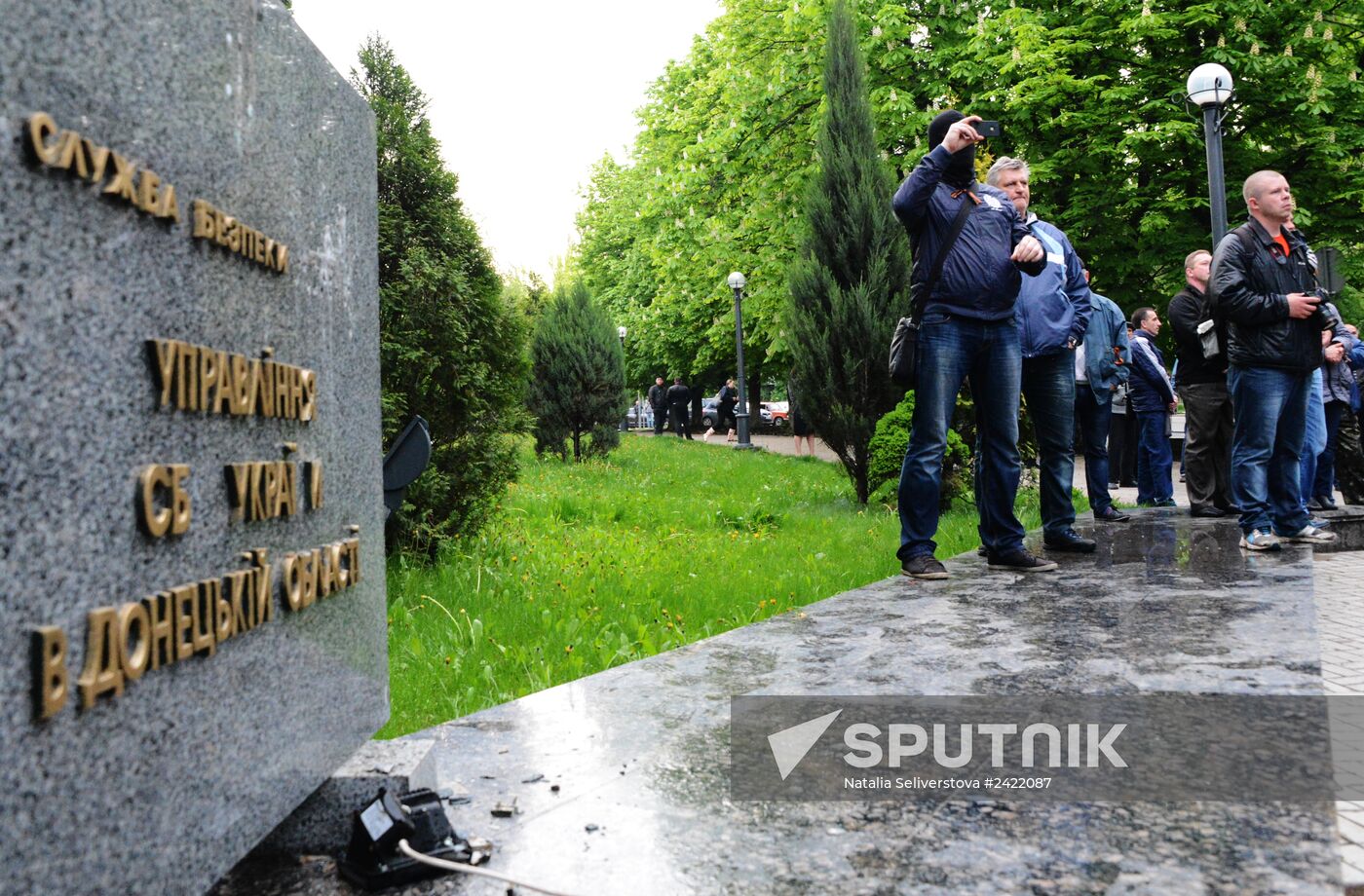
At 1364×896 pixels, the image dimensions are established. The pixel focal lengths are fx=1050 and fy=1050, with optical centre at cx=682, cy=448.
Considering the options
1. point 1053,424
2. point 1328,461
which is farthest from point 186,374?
point 1328,461

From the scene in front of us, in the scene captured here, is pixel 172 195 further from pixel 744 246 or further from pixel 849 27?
pixel 744 246

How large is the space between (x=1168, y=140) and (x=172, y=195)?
18080 millimetres

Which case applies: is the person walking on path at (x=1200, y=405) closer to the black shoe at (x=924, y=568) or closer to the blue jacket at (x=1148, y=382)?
the blue jacket at (x=1148, y=382)

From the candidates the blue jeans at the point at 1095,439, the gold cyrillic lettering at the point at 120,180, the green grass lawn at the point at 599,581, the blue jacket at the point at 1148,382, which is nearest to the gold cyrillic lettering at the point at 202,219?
the gold cyrillic lettering at the point at 120,180

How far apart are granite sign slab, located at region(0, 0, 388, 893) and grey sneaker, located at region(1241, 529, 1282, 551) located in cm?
538

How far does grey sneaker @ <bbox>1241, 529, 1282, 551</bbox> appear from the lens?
5.89 meters

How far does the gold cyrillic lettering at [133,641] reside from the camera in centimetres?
138

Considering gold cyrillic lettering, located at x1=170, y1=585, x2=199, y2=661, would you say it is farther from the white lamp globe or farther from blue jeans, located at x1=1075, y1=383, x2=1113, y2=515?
the white lamp globe

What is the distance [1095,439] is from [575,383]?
36.4 feet

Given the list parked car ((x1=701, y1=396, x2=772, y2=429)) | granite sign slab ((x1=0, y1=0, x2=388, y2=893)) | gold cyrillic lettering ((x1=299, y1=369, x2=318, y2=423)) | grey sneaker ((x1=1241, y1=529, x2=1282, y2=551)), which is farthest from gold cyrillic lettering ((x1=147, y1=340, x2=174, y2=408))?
parked car ((x1=701, y1=396, x2=772, y2=429))

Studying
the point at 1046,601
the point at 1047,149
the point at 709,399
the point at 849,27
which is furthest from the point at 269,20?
the point at 709,399

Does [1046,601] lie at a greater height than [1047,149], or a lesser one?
lesser

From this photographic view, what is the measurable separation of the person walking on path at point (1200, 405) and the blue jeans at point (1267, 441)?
172 cm

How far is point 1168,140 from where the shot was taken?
16812mm
